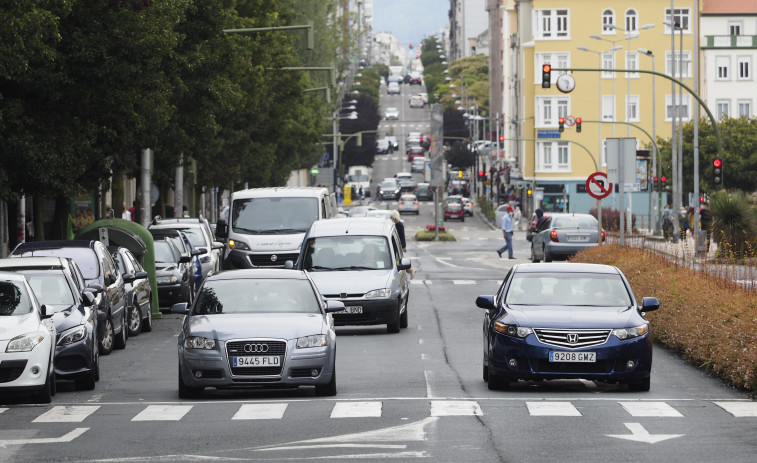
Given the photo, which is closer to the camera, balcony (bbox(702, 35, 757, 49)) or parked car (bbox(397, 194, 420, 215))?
balcony (bbox(702, 35, 757, 49))

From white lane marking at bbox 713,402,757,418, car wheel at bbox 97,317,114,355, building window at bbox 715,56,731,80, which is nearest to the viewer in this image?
white lane marking at bbox 713,402,757,418

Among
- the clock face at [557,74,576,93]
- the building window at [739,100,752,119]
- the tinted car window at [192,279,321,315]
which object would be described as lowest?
the tinted car window at [192,279,321,315]

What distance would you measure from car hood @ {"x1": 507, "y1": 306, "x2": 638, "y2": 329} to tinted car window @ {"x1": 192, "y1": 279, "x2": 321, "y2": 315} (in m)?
2.22

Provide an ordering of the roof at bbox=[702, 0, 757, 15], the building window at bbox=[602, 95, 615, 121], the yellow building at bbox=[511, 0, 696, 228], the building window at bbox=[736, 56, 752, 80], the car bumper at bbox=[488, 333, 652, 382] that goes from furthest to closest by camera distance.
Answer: the roof at bbox=[702, 0, 757, 15], the building window at bbox=[602, 95, 615, 121], the yellow building at bbox=[511, 0, 696, 228], the building window at bbox=[736, 56, 752, 80], the car bumper at bbox=[488, 333, 652, 382]

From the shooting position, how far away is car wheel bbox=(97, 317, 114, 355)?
852 inches

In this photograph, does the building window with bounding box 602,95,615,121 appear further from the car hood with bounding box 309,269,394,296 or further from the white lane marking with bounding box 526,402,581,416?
the white lane marking with bounding box 526,402,581,416

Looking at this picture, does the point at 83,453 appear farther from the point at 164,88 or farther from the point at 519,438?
the point at 164,88

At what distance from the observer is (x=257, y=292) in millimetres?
16578

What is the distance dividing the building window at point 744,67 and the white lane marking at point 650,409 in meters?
93.3

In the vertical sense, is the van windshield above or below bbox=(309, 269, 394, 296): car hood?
above

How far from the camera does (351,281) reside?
24.1m

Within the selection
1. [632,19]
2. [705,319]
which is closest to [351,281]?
[705,319]

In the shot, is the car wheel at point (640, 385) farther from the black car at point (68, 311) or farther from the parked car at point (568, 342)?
the black car at point (68, 311)

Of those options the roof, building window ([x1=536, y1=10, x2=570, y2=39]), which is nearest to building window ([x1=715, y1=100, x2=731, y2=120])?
the roof
